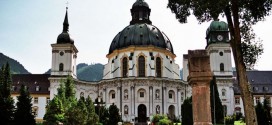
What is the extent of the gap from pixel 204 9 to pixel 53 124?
32.4 meters

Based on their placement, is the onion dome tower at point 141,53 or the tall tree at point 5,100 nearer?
the tall tree at point 5,100

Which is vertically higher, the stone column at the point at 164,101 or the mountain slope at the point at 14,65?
the mountain slope at the point at 14,65

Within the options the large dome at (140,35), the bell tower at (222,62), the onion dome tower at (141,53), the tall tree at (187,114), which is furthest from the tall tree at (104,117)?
the bell tower at (222,62)

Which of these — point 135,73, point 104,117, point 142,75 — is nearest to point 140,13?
point 135,73

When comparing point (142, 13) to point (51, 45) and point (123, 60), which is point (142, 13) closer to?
point (123, 60)

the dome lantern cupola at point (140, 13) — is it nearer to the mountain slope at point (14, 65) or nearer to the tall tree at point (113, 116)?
the tall tree at point (113, 116)

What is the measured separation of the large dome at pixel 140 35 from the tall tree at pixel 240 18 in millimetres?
58461

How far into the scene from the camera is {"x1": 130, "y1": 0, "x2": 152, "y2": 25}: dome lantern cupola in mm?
87375

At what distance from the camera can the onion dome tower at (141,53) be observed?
7719cm

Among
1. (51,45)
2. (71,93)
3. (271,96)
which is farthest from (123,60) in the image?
(271,96)

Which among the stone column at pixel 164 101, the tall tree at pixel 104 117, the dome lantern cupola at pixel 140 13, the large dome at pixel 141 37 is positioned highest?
the dome lantern cupola at pixel 140 13

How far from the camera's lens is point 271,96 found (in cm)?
8319

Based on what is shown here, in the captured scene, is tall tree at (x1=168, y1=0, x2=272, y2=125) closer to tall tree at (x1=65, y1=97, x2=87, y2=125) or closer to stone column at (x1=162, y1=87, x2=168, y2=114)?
tall tree at (x1=65, y1=97, x2=87, y2=125)

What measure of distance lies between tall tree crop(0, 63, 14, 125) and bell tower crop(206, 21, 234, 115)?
44.8 m
